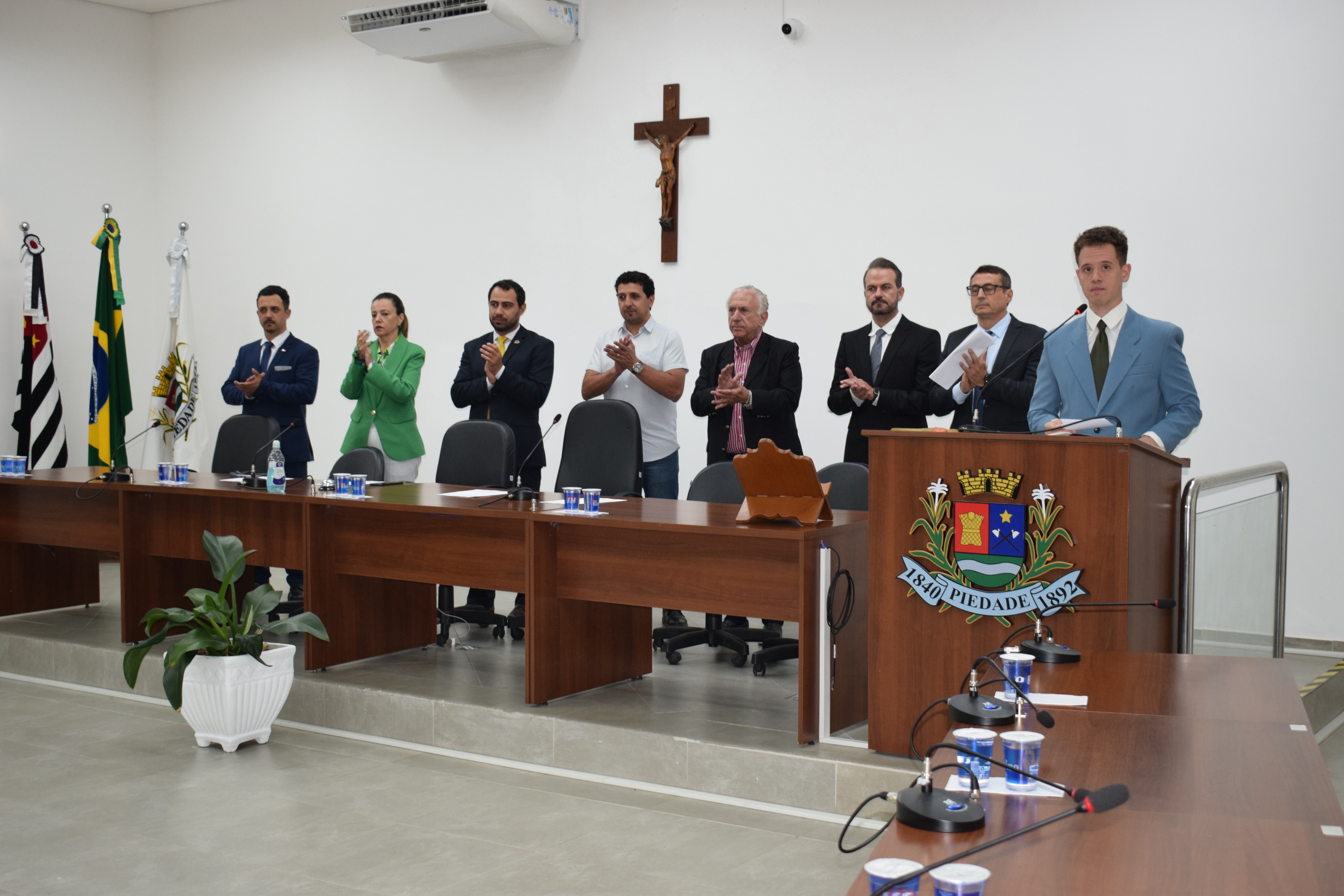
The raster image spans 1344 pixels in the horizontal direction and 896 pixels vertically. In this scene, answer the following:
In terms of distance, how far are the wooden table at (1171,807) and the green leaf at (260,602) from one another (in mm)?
2688

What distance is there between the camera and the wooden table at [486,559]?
3465 mm

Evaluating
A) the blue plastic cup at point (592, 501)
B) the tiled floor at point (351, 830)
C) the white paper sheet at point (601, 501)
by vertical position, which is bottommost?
the tiled floor at point (351, 830)

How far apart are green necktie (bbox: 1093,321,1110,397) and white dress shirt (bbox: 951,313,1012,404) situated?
1050 millimetres

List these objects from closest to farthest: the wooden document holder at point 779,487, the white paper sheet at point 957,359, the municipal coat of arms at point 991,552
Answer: the municipal coat of arms at point 991,552 → the wooden document holder at point 779,487 → the white paper sheet at point 957,359

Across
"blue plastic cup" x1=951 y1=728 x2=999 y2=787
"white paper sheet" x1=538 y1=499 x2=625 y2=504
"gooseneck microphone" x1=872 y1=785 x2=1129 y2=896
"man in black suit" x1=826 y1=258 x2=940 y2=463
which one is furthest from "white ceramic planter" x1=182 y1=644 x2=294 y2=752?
"gooseneck microphone" x1=872 y1=785 x2=1129 y2=896

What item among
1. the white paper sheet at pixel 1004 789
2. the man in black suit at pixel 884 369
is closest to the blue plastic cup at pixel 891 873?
the white paper sheet at pixel 1004 789

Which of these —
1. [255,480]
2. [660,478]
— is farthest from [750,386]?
[255,480]

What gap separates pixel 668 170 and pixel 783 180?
0.65 metres

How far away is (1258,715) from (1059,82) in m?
4.30

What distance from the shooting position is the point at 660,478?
16.9ft

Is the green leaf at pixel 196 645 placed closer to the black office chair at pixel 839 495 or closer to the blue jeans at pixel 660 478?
the black office chair at pixel 839 495

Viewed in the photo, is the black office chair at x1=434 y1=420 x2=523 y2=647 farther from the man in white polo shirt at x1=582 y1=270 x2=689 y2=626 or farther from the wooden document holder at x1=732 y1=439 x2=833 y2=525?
the wooden document holder at x1=732 y1=439 x2=833 y2=525

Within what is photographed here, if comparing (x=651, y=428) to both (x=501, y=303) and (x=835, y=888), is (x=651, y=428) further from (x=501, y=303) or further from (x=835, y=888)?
(x=835, y=888)

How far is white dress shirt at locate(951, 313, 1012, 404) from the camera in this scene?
4.37m
